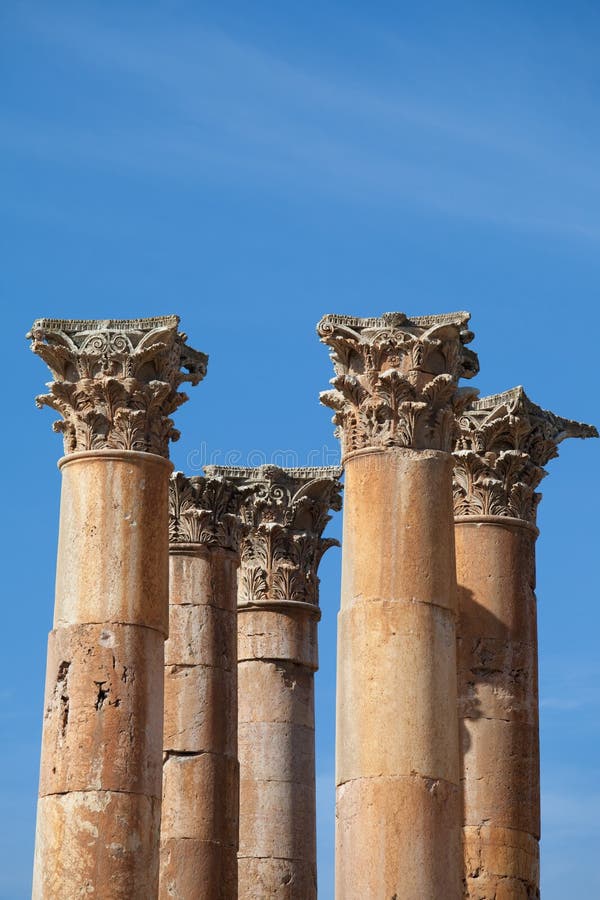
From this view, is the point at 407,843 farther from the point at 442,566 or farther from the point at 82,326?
the point at 82,326

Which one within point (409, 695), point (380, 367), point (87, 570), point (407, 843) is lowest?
point (407, 843)

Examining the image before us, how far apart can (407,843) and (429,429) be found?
625 cm

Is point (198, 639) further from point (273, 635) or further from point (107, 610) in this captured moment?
point (107, 610)

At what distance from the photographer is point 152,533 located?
34312 mm

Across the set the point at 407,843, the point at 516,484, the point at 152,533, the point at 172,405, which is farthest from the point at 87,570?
the point at 516,484

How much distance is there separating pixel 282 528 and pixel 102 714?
12.6m

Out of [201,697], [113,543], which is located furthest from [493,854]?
[113,543]

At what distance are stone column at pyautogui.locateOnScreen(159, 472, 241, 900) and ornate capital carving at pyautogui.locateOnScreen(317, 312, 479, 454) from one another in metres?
8.03

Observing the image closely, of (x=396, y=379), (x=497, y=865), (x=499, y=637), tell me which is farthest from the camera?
(x=499, y=637)

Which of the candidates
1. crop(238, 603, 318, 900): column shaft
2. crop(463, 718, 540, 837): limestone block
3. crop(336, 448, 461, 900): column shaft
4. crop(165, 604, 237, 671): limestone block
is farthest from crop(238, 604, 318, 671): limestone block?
crop(336, 448, 461, 900): column shaft

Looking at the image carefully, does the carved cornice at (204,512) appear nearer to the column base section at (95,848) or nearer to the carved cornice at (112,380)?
the carved cornice at (112,380)

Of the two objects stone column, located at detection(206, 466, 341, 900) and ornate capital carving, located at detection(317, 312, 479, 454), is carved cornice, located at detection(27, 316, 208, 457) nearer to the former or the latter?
ornate capital carving, located at detection(317, 312, 479, 454)

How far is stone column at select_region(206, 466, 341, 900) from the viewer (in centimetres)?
4459

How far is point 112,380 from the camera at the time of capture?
116 ft
